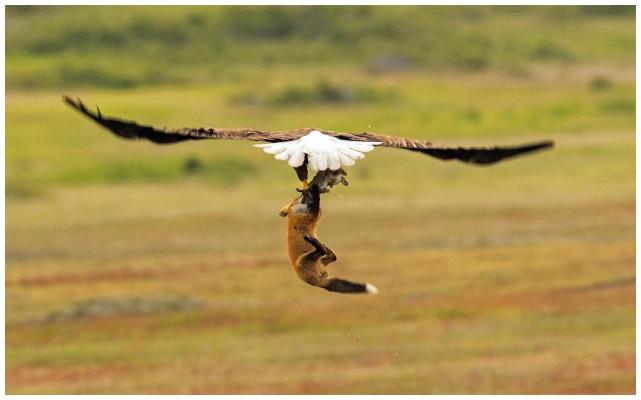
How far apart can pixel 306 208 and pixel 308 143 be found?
52 cm

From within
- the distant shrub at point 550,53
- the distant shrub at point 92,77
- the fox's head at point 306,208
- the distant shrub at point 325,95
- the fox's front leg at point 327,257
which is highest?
the distant shrub at point 550,53

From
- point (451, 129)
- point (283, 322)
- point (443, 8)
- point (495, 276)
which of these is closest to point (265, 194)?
point (451, 129)

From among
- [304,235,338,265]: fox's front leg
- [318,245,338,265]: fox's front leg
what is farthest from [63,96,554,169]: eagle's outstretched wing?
[318,245,338,265]: fox's front leg

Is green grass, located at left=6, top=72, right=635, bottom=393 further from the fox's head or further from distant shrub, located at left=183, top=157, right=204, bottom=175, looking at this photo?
the fox's head

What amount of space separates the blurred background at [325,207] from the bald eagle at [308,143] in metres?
16.5

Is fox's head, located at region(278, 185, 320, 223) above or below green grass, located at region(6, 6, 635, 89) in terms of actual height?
below

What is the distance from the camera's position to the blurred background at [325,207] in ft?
108

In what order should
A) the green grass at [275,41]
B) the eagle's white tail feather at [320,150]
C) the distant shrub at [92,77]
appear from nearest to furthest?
the eagle's white tail feather at [320,150]
the distant shrub at [92,77]
the green grass at [275,41]

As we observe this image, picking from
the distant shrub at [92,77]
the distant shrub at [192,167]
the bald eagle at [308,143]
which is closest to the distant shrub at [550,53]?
the distant shrub at [92,77]

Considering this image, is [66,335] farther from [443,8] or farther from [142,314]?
[443,8]

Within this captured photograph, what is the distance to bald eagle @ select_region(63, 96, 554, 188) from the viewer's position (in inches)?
484

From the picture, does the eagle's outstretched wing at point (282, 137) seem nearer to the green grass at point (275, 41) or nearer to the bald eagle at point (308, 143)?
the bald eagle at point (308, 143)

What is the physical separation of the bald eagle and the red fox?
142 mm

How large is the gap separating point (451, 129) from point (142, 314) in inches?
1032
